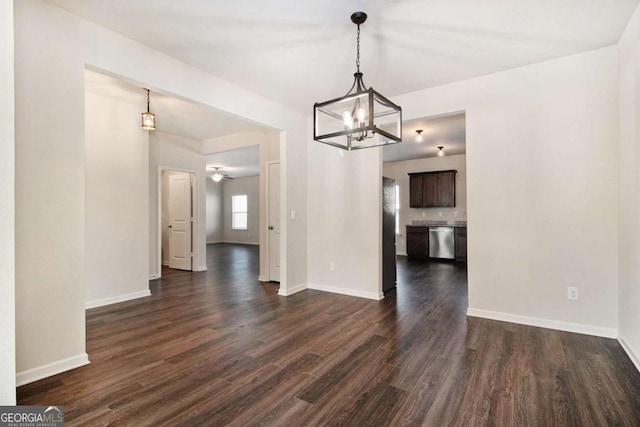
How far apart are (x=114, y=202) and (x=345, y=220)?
3.31 m

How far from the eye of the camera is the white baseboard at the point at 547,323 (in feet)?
9.36

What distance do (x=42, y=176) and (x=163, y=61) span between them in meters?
1.49

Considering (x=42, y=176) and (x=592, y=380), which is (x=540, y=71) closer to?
(x=592, y=380)

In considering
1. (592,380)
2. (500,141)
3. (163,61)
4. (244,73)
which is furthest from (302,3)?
(592,380)

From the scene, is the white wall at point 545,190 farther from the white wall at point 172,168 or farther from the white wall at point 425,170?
the white wall at point 172,168

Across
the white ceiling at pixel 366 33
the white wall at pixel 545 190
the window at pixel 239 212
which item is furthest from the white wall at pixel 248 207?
the white wall at pixel 545 190

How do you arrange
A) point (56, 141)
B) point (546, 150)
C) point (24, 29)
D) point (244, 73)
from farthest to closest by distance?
1. point (244, 73)
2. point (546, 150)
3. point (56, 141)
4. point (24, 29)

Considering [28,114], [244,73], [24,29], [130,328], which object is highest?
[244,73]

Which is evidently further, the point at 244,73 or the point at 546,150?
the point at 244,73

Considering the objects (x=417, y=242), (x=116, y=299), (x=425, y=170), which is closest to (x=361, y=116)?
(x=116, y=299)

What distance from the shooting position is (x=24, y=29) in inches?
83.1

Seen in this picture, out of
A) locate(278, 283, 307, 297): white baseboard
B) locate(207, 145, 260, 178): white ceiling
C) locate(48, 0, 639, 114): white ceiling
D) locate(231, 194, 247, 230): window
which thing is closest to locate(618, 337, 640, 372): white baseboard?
locate(48, 0, 639, 114): white ceiling
